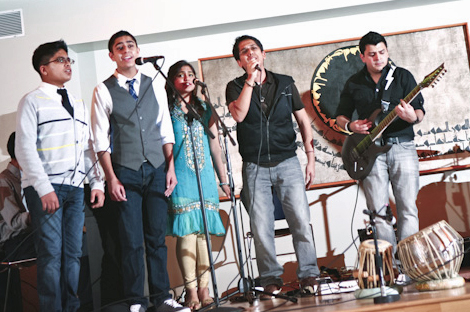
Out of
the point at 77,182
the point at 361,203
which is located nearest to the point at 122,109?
the point at 77,182

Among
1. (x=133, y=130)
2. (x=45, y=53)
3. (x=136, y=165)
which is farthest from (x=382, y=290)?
(x=45, y=53)

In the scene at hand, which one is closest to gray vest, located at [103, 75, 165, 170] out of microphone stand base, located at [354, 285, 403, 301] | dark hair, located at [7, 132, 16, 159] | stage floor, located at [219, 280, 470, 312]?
stage floor, located at [219, 280, 470, 312]

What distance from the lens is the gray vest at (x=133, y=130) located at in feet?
11.1

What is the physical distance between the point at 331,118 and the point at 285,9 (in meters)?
0.96

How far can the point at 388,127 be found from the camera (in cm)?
369

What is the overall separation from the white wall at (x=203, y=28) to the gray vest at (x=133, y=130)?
132cm

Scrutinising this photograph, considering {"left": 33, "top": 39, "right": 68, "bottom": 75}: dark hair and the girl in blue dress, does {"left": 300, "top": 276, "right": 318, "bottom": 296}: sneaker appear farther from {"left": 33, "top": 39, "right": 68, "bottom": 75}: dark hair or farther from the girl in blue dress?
{"left": 33, "top": 39, "right": 68, "bottom": 75}: dark hair

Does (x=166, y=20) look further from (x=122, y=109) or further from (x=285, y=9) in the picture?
(x=122, y=109)

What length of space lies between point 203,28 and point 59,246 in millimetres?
2273

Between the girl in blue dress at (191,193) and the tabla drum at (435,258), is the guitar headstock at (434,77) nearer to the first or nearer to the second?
the tabla drum at (435,258)

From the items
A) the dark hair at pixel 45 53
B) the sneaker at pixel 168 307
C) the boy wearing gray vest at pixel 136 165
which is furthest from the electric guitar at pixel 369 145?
the dark hair at pixel 45 53

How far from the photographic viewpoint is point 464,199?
476 cm

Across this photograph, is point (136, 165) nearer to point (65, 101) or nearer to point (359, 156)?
point (65, 101)

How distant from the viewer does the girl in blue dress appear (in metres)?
3.61
